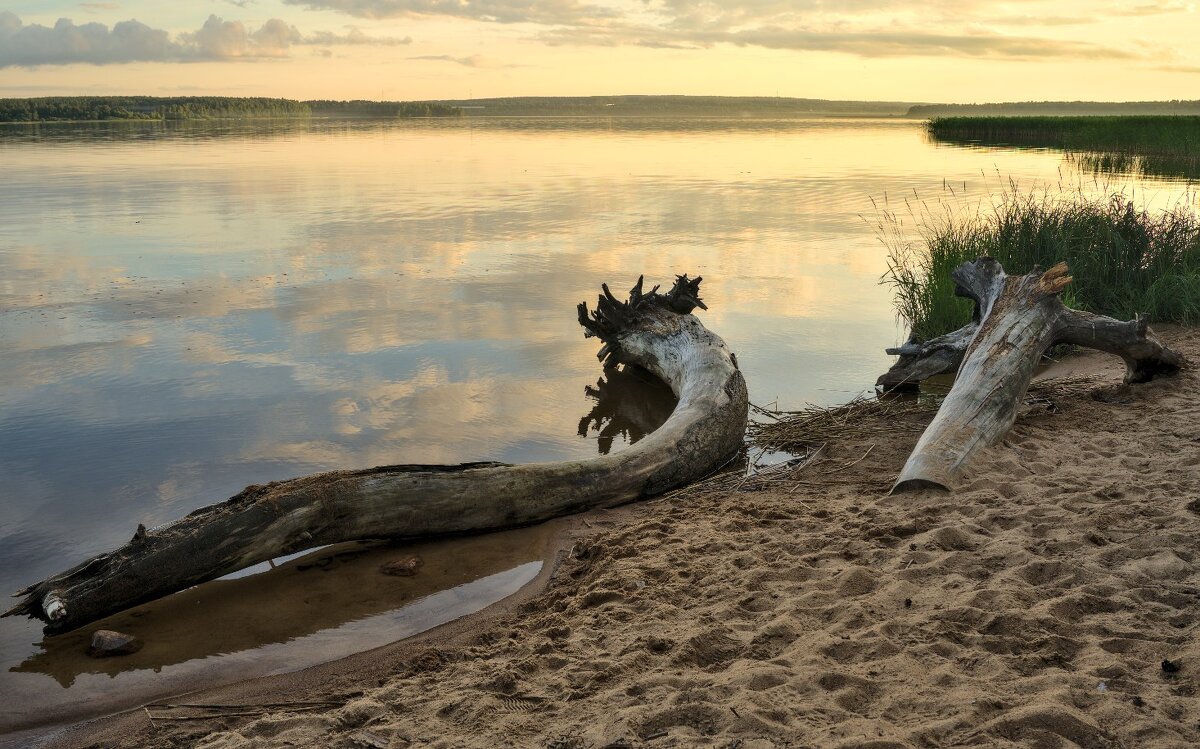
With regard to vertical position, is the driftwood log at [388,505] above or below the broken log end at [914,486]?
below

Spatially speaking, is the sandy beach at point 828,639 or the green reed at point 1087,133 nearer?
the sandy beach at point 828,639

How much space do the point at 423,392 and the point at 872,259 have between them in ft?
29.4

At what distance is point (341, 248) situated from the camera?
51.4 feet

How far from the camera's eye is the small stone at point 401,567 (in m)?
5.34

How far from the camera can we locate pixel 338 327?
10719 mm

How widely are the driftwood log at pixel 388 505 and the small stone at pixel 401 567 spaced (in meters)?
0.17

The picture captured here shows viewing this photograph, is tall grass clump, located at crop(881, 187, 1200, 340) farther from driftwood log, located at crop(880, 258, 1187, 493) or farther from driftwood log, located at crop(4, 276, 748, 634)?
driftwood log, located at crop(4, 276, 748, 634)

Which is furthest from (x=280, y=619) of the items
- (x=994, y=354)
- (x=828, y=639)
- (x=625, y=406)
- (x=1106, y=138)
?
(x=1106, y=138)

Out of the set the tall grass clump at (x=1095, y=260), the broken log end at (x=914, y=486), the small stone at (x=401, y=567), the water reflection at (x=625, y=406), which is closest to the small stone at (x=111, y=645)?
the small stone at (x=401, y=567)

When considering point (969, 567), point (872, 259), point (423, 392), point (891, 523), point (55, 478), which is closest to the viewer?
point (969, 567)

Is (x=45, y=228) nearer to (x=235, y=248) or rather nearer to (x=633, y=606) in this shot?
(x=235, y=248)

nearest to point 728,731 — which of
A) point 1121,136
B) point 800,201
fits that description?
point 800,201

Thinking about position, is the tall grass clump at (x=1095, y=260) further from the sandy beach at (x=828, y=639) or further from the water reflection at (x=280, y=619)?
the water reflection at (x=280, y=619)

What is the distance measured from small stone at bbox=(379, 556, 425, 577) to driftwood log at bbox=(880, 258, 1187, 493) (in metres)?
2.77
